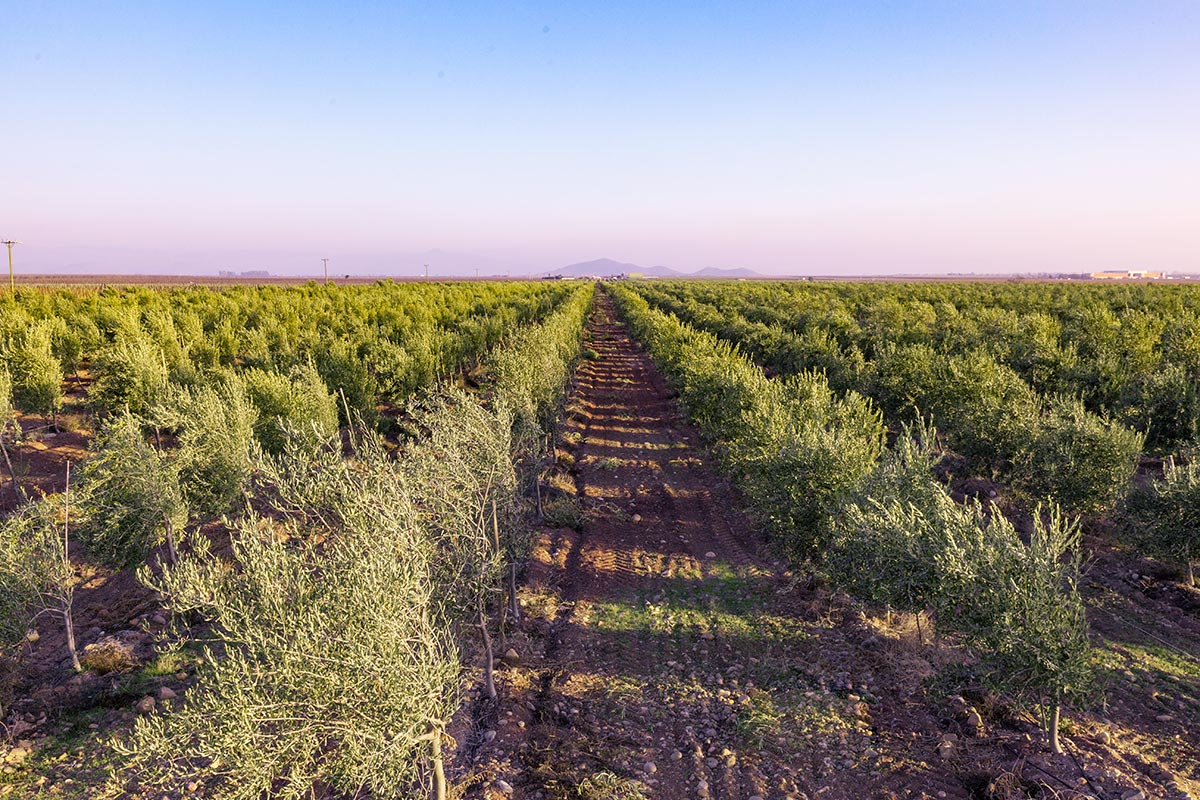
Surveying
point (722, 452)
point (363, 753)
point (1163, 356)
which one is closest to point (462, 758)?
point (363, 753)

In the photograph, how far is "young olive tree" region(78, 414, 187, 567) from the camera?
14.3 metres

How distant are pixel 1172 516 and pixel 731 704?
40.2 feet

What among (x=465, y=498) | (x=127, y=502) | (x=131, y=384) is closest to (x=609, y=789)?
(x=465, y=498)

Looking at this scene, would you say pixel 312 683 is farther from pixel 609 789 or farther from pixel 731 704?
pixel 731 704

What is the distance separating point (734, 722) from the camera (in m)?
11.5

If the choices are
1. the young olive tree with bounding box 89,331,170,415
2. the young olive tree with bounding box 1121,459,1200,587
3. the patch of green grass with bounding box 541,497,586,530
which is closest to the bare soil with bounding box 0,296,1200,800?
the young olive tree with bounding box 1121,459,1200,587

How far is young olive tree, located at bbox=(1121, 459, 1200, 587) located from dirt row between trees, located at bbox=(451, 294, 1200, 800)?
524 centimetres

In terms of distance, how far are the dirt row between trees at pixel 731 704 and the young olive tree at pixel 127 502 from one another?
9.77 m

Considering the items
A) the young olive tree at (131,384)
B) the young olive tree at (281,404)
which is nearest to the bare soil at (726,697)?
the young olive tree at (281,404)

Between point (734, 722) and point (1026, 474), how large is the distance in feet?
44.8

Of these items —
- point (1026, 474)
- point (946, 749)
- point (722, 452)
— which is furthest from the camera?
point (722, 452)

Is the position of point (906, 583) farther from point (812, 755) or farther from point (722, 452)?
point (722, 452)

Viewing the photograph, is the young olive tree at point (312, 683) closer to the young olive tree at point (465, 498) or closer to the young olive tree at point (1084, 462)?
the young olive tree at point (465, 498)

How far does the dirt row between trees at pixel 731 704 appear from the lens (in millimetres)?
9961
